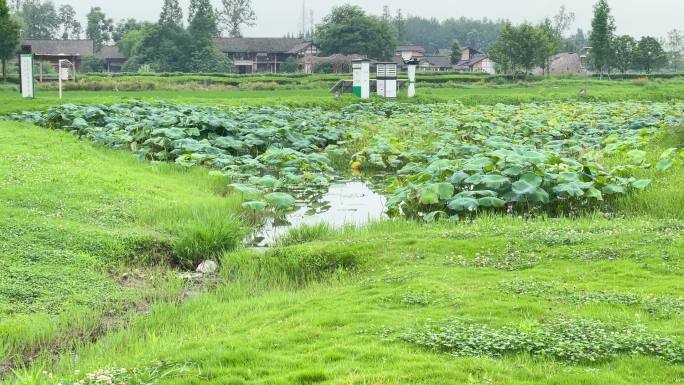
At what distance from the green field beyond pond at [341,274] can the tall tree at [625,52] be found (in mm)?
42966

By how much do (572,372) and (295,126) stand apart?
45.4 feet

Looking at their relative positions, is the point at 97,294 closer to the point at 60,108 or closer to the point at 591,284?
the point at 591,284

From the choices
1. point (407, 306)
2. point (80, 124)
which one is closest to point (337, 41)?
point (80, 124)

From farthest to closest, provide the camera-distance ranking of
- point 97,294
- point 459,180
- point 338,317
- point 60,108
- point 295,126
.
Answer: point 60,108
point 295,126
point 459,180
point 97,294
point 338,317

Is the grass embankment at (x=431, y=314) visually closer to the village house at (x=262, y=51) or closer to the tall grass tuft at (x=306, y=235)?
the tall grass tuft at (x=306, y=235)

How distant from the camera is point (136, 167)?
510 inches

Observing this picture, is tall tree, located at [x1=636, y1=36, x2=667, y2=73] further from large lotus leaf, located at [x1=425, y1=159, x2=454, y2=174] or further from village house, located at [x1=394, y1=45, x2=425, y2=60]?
large lotus leaf, located at [x1=425, y1=159, x2=454, y2=174]

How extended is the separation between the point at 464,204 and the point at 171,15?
172ft

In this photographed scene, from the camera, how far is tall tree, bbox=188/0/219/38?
57.0 m

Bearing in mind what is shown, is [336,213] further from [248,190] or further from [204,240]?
[204,240]

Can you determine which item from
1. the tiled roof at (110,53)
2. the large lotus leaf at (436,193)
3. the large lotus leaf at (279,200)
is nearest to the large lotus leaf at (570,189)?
the large lotus leaf at (436,193)

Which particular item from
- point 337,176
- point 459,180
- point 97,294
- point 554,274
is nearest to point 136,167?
point 337,176

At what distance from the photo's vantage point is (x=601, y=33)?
47594 mm

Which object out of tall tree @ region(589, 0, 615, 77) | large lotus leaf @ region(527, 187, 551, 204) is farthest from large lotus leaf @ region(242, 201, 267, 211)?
tall tree @ region(589, 0, 615, 77)
